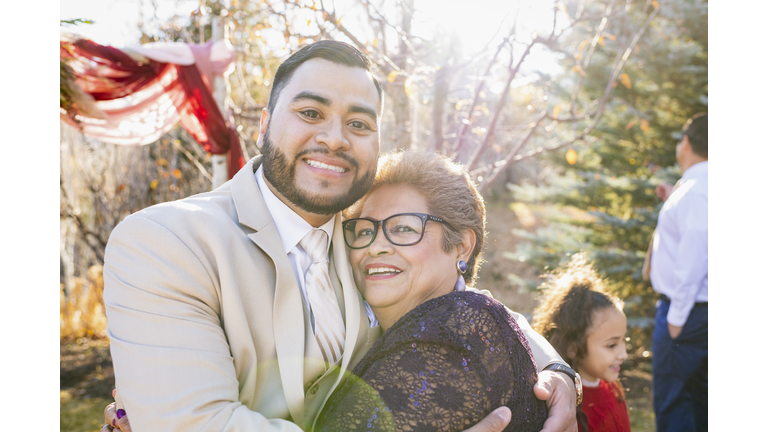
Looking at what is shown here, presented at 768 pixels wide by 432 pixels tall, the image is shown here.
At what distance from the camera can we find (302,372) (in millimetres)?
1783

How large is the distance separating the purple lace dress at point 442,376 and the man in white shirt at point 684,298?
2.60 metres

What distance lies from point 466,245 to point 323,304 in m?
0.78

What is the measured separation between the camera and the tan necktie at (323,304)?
200cm

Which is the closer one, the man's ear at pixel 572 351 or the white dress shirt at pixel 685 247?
the man's ear at pixel 572 351

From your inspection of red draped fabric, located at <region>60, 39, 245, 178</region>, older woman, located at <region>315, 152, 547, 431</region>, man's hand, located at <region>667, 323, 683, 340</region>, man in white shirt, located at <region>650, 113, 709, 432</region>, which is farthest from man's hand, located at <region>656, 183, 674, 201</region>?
red draped fabric, located at <region>60, 39, 245, 178</region>

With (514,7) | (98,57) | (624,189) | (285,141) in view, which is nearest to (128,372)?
(285,141)

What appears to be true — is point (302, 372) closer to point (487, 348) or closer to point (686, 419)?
point (487, 348)

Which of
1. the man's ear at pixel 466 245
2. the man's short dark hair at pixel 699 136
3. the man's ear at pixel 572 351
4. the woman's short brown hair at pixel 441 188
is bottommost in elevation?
the man's ear at pixel 572 351

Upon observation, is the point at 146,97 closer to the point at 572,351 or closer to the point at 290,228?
the point at 290,228

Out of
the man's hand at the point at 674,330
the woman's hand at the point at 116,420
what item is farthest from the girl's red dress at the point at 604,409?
the woman's hand at the point at 116,420

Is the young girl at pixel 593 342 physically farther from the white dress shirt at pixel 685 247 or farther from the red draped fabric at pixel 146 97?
the red draped fabric at pixel 146 97

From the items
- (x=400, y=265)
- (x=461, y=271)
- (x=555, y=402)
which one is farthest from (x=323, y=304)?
(x=555, y=402)
